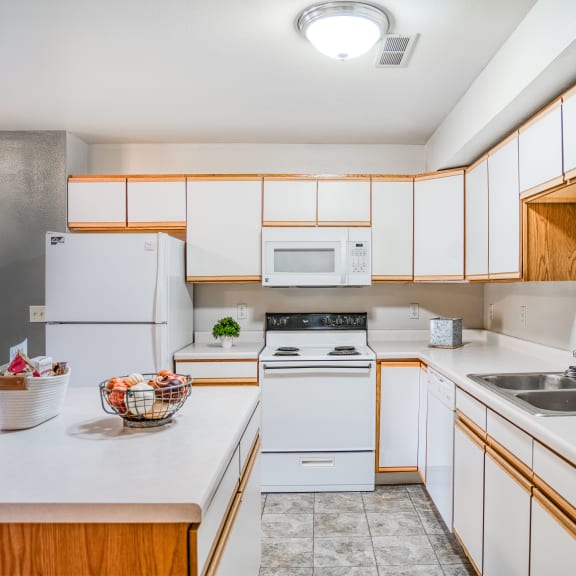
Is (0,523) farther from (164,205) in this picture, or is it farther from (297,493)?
(164,205)

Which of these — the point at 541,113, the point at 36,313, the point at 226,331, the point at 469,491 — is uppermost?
the point at 541,113

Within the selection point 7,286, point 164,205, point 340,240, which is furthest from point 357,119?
point 7,286

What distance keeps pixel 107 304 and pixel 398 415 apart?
1945 millimetres

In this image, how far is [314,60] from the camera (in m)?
2.23

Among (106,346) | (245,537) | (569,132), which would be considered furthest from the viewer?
(106,346)

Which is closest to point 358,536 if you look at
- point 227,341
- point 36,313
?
point 227,341

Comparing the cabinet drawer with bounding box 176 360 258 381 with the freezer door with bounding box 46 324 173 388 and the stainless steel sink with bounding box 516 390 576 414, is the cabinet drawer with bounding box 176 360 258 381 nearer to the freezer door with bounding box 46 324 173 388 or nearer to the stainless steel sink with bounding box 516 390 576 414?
the freezer door with bounding box 46 324 173 388

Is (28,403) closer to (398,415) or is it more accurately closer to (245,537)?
(245,537)

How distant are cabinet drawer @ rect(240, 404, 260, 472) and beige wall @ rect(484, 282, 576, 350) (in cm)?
169

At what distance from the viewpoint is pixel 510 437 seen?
1.57 m

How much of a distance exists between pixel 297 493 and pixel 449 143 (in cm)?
241

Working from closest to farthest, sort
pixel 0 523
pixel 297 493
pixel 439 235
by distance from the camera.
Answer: pixel 0 523 < pixel 297 493 < pixel 439 235

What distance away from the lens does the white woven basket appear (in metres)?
1.26

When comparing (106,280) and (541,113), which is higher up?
(541,113)
